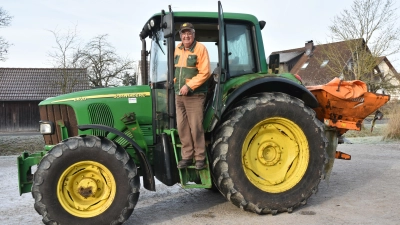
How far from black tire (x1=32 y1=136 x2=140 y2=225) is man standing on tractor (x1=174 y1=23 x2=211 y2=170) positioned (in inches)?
26.2

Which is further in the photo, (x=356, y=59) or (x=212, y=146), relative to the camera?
(x=356, y=59)

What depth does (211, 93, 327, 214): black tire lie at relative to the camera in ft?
14.8

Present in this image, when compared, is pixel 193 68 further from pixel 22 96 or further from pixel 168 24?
pixel 22 96

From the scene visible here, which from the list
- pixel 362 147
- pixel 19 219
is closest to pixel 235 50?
pixel 19 219

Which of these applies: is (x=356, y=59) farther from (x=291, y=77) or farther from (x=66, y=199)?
(x=66, y=199)

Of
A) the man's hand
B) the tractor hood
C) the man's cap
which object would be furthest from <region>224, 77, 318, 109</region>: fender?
the tractor hood

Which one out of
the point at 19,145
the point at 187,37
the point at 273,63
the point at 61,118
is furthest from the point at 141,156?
the point at 19,145

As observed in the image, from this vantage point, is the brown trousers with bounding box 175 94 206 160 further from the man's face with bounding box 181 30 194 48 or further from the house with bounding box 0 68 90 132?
the house with bounding box 0 68 90 132

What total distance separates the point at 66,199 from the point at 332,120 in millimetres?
3537

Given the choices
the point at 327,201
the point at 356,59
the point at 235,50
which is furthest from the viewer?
the point at 356,59

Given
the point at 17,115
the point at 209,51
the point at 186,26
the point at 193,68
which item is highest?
the point at 186,26

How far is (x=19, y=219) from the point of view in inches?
187

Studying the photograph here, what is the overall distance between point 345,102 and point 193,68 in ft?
7.37

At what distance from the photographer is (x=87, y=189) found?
4211 mm
